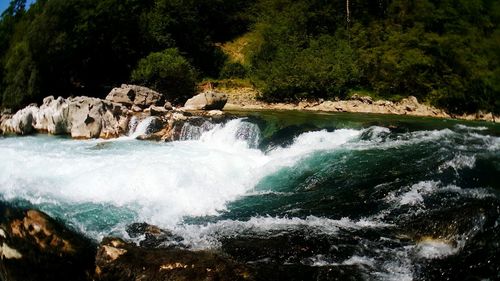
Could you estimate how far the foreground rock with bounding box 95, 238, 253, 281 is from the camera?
212 inches

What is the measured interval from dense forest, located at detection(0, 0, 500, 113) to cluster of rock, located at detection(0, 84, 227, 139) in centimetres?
359

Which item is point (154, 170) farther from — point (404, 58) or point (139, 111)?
point (404, 58)

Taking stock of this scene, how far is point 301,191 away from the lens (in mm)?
10492

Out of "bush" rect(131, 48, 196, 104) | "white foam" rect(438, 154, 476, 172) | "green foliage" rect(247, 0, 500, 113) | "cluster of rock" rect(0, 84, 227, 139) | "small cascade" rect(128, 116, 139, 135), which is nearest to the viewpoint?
"white foam" rect(438, 154, 476, 172)

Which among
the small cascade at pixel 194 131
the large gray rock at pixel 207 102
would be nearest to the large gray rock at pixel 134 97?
the large gray rock at pixel 207 102

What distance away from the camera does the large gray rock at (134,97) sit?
21.9 metres

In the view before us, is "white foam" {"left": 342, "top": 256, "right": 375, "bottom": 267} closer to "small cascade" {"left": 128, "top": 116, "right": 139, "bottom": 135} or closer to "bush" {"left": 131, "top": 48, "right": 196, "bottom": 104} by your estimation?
"small cascade" {"left": 128, "top": 116, "right": 139, "bottom": 135}

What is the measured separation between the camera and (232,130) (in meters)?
16.7

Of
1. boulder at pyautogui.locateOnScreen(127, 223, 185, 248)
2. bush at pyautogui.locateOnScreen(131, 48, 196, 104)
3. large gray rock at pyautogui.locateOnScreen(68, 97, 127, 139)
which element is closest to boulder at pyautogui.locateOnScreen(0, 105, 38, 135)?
large gray rock at pyautogui.locateOnScreen(68, 97, 127, 139)

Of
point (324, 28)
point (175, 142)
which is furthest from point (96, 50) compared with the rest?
point (324, 28)

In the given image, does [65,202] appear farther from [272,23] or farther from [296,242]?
[272,23]

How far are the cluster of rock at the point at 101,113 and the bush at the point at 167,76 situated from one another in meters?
3.66

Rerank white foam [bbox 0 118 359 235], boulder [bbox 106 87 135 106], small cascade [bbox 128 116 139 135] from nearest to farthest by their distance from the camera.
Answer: white foam [bbox 0 118 359 235], small cascade [bbox 128 116 139 135], boulder [bbox 106 87 135 106]

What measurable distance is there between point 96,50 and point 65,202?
65.3 ft
